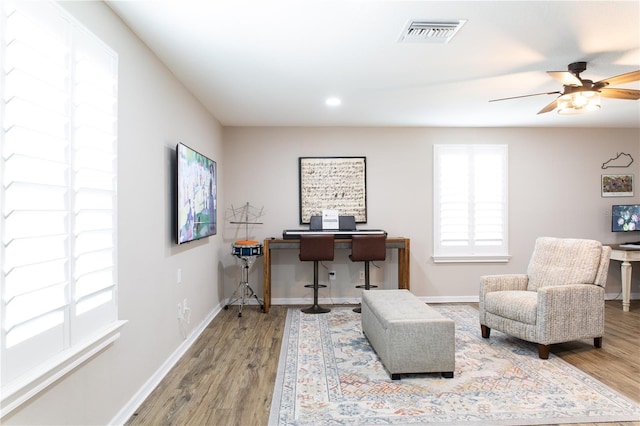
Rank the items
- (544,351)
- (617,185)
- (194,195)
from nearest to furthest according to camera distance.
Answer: (544,351) < (194,195) < (617,185)

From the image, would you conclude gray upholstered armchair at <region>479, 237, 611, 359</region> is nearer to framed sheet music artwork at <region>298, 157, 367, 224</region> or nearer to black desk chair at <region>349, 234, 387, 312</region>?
black desk chair at <region>349, 234, 387, 312</region>

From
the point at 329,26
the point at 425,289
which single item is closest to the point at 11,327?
the point at 329,26

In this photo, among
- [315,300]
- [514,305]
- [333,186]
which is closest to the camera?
[514,305]

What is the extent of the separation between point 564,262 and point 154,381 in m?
3.58

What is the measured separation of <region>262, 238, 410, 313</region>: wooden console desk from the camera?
495 centimetres

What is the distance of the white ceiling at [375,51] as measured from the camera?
7.52 ft

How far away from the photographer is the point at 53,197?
1.66 metres

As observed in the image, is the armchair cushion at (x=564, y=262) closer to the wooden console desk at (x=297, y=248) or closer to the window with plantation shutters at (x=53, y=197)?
the wooden console desk at (x=297, y=248)

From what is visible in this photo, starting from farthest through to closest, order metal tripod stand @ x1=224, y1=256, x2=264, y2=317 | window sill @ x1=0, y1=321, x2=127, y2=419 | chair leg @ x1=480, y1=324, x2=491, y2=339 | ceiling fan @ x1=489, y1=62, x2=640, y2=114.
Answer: metal tripod stand @ x1=224, y1=256, x2=264, y2=317
chair leg @ x1=480, y1=324, x2=491, y2=339
ceiling fan @ x1=489, y1=62, x2=640, y2=114
window sill @ x1=0, y1=321, x2=127, y2=419

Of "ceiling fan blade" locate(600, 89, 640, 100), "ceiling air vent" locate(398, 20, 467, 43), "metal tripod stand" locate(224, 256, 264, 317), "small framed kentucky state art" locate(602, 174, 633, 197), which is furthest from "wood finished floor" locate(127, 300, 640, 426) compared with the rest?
"ceiling air vent" locate(398, 20, 467, 43)

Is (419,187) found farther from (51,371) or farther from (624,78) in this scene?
(51,371)

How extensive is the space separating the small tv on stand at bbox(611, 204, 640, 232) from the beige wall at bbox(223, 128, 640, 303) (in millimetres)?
155

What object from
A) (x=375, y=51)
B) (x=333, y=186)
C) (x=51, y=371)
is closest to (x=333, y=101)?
(x=375, y=51)

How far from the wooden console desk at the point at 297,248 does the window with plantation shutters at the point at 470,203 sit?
25.5 inches
